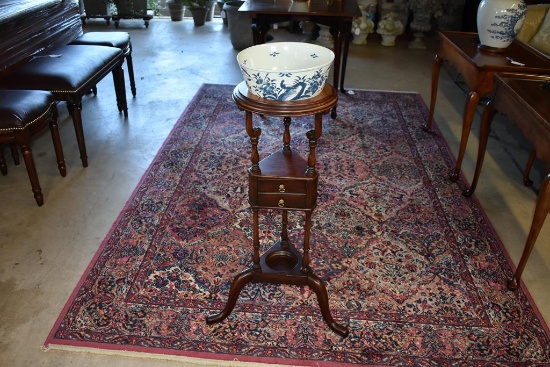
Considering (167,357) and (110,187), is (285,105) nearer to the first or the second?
(167,357)

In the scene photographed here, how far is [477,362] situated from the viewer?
1.61m

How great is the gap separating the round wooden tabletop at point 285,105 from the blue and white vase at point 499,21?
1.56 metres

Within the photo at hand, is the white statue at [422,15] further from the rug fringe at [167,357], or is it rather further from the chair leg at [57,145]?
the rug fringe at [167,357]

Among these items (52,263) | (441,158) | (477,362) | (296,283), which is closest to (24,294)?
(52,263)

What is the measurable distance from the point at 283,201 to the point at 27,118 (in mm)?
1409

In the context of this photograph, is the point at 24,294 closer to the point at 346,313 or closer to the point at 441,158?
the point at 346,313

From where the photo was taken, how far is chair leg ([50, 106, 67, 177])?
97.1 inches

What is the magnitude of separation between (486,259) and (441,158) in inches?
37.8

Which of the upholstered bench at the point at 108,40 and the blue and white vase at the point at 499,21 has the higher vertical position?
the blue and white vase at the point at 499,21

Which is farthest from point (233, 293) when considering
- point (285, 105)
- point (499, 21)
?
point (499, 21)

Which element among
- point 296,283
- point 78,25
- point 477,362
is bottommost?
point 477,362

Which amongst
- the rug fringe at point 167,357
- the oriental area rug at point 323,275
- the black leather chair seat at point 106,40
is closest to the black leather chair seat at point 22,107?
the oriental area rug at point 323,275

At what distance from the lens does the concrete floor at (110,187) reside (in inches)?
70.4

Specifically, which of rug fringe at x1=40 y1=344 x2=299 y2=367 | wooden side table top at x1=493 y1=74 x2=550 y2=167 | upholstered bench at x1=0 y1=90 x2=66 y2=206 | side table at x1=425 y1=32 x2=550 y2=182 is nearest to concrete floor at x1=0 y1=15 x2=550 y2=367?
rug fringe at x1=40 y1=344 x2=299 y2=367
